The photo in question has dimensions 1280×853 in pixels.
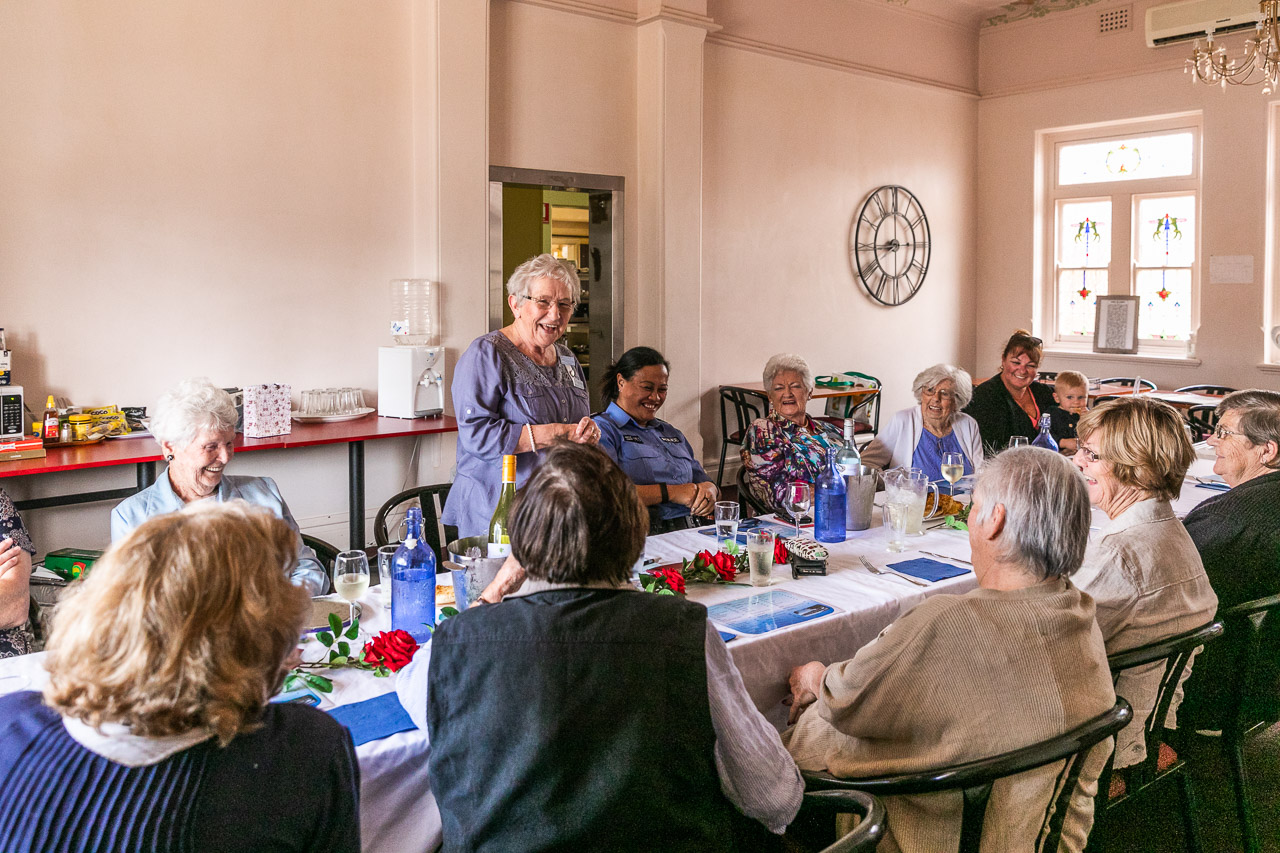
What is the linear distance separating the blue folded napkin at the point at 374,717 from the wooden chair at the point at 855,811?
27.0 inches

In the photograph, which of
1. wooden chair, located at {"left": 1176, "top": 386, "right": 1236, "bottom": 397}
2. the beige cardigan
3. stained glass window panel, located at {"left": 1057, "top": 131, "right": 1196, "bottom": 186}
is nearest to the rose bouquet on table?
the beige cardigan

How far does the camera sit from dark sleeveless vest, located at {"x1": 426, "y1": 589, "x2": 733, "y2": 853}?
136cm

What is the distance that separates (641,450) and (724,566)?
1.27 metres

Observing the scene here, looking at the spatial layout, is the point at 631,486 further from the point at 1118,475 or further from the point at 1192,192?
the point at 1192,192

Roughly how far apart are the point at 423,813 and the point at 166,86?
4.14m

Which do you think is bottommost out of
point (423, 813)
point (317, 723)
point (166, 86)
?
point (423, 813)

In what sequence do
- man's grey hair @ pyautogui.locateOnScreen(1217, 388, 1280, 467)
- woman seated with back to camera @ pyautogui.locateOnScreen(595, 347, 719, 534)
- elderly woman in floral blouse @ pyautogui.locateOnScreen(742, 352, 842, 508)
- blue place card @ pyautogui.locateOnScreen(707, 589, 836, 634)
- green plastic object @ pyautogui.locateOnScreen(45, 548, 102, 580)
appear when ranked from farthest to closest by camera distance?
elderly woman in floral blouse @ pyautogui.locateOnScreen(742, 352, 842, 508) < woman seated with back to camera @ pyautogui.locateOnScreen(595, 347, 719, 534) < man's grey hair @ pyautogui.locateOnScreen(1217, 388, 1280, 467) < green plastic object @ pyautogui.locateOnScreen(45, 548, 102, 580) < blue place card @ pyautogui.locateOnScreen(707, 589, 836, 634)

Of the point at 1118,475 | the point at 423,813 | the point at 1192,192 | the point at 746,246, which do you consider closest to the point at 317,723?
the point at 423,813

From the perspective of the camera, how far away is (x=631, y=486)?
1541 millimetres

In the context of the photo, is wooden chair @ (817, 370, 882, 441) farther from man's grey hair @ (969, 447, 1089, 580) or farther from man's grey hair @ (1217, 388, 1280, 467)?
man's grey hair @ (969, 447, 1089, 580)

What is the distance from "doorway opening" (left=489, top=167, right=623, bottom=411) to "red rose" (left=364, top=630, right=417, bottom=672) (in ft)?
11.8

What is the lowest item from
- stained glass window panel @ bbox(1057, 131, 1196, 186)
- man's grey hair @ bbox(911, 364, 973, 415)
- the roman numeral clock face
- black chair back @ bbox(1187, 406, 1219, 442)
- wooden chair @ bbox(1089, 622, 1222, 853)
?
wooden chair @ bbox(1089, 622, 1222, 853)

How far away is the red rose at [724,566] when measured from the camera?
2533 millimetres

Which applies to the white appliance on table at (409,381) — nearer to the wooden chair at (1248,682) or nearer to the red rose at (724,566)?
the red rose at (724,566)
